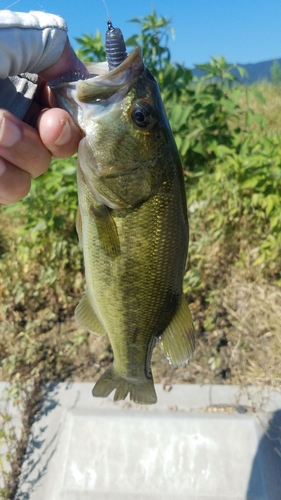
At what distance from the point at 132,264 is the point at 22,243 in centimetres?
219

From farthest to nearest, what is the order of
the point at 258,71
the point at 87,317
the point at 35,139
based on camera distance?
the point at 258,71, the point at 87,317, the point at 35,139

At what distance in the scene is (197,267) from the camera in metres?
3.15

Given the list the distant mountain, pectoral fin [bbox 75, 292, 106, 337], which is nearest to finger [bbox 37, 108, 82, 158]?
pectoral fin [bbox 75, 292, 106, 337]

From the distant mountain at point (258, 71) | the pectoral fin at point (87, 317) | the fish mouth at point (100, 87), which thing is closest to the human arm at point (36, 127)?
the fish mouth at point (100, 87)

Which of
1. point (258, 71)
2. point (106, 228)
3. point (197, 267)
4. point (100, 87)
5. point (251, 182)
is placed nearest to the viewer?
point (100, 87)

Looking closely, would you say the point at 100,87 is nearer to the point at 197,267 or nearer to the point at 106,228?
the point at 106,228

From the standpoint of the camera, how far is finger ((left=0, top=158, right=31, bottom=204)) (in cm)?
148

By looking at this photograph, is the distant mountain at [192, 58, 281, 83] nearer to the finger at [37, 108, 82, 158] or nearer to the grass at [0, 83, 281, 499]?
the grass at [0, 83, 281, 499]

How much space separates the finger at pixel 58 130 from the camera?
1.38 m

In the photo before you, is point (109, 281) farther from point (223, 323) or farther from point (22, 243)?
point (22, 243)

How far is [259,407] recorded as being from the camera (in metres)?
2.59

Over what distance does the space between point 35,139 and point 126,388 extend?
37.5 inches

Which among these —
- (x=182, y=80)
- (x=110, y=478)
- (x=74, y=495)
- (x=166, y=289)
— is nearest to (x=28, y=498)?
(x=74, y=495)

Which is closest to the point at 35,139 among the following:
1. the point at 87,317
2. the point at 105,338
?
the point at 87,317
